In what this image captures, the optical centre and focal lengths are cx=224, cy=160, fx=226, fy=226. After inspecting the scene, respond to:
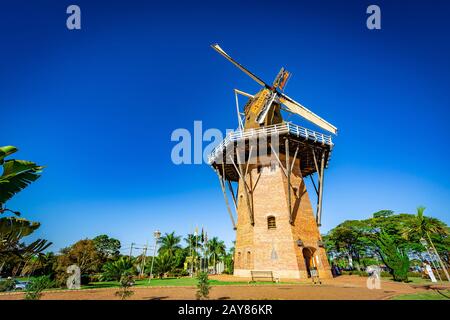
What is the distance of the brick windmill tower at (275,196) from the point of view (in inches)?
665

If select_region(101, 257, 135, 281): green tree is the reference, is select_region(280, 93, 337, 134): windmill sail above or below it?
above

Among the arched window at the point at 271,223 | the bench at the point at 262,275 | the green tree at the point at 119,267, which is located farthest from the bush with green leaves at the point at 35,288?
the arched window at the point at 271,223

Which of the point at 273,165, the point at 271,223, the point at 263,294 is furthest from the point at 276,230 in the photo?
the point at 263,294

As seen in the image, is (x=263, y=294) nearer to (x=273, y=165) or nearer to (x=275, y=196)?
(x=275, y=196)

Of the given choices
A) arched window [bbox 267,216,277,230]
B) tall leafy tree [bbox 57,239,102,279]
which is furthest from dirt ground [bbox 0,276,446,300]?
tall leafy tree [bbox 57,239,102,279]

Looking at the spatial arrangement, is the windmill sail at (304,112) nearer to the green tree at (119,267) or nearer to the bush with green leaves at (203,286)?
the bush with green leaves at (203,286)

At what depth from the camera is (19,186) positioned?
19.4 ft

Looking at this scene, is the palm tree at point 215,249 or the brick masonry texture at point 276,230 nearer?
the brick masonry texture at point 276,230

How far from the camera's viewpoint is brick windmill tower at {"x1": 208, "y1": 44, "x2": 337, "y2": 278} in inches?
665

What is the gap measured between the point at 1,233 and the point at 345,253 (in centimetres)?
4990

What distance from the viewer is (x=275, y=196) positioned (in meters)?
18.5

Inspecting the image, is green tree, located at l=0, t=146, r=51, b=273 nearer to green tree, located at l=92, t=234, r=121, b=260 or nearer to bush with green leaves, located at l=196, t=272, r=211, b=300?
bush with green leaves, located at l=196, t=272, r=211, b=300

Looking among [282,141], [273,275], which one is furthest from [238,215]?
[282,141]
